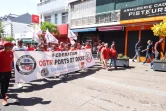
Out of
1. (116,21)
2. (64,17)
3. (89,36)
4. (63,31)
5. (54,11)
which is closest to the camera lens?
(116,21)

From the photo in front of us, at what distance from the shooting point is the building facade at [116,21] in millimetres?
14398

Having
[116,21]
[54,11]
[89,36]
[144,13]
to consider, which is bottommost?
[89,36]

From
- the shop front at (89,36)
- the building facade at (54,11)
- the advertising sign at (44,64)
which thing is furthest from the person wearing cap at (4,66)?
the building facade at (54,11)

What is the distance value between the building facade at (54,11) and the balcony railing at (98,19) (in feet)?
10.3

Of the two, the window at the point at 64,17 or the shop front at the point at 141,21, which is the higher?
the window at the point at 64,17

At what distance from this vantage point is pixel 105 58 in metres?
10.4

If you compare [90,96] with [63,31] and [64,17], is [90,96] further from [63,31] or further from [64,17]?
[64,17]

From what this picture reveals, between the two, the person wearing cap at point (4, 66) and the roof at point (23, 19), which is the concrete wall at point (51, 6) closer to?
the person wearing cap at point (4, 66)

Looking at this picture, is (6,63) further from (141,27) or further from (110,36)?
(110,36)

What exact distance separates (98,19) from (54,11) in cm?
919

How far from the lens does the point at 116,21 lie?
16.6 m

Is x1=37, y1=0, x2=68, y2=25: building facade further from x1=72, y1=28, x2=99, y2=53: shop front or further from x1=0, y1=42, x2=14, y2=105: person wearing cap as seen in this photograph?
x1=0, y1=42, x2=14, y2=105: person wearing cap

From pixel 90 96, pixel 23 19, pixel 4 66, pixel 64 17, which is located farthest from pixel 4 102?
pixel 23 19

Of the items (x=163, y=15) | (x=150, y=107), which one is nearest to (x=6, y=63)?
(x=150, y=107)
